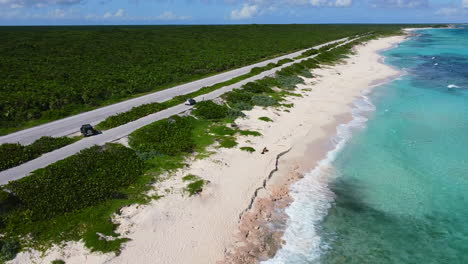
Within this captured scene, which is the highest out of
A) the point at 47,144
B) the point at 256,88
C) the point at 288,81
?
the point at 288,81

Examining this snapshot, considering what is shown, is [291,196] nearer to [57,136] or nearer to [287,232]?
[287,232]

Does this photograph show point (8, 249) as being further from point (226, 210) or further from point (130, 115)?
point (130, 115)

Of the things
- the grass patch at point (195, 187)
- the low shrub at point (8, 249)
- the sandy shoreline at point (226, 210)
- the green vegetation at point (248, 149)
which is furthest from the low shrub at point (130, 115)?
the low shrub at point (8, 249)

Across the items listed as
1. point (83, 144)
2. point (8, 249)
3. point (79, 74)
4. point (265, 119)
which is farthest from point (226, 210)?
point (79, 74)

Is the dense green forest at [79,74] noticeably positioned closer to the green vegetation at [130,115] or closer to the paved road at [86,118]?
the paved road at [86,118]

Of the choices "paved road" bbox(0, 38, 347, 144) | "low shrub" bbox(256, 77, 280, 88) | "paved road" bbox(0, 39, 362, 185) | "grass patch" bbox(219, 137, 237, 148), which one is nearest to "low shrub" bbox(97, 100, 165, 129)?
"paved road" bbox(0, 39, 362, 185)

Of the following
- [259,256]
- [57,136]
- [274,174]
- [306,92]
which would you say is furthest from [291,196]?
[306,92]
